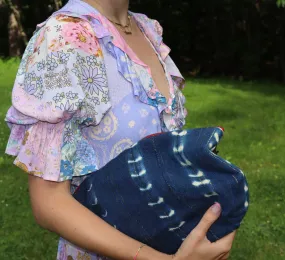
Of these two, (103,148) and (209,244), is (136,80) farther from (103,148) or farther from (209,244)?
(209,244)

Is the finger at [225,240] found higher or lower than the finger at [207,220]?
lower

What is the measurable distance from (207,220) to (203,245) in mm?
81

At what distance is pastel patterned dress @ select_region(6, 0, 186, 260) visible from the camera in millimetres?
1430

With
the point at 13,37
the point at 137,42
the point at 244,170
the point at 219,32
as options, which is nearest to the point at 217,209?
the point at 137,42

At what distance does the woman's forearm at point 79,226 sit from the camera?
1368mm

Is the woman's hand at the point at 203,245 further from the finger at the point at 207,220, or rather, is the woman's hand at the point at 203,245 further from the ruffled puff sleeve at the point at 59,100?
the ruffled puff sleeve at the point at 59,100

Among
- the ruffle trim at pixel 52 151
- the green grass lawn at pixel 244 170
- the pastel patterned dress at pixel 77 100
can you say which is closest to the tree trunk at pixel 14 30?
the green grass lawn at pixel 244 170

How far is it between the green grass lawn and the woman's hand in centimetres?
406

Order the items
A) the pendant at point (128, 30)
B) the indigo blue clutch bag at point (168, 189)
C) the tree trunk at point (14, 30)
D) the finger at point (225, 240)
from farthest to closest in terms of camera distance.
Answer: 1. the tree trunk at point (14, 30)
2. the pendant at point (128, 30)
3. the finger at point (225, 240)
4. the indigo blue clutch bag at point (168, 189)

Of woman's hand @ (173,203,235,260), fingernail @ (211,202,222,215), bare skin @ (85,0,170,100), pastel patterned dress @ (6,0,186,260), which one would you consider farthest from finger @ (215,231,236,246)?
bare skin @ (85,0,170,100)

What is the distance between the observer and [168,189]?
1.39 meters

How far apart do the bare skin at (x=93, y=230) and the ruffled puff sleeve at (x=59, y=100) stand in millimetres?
49

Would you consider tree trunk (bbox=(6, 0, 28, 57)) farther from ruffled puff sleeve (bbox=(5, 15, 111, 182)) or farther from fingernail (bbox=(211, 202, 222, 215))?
fingernail (bbox=(211, 202, 222, 215))

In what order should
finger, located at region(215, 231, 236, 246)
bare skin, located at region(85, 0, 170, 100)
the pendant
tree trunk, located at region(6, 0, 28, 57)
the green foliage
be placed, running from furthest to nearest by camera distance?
tree trunk, located at region(6, 0, 28, 57) → the green foliage → the pendant → bare skin, located at region(85, 0, 170, 100) → finger, located at region(215, 231, 236, 246)
